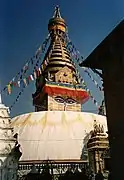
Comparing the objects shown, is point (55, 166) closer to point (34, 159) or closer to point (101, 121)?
point (34, 159)

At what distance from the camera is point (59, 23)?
29766mm

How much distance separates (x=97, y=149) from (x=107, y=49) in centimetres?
770

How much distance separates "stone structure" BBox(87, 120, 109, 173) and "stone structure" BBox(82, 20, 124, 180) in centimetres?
667

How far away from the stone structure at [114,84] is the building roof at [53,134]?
7.75 m

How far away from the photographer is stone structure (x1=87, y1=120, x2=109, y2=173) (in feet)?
47.4

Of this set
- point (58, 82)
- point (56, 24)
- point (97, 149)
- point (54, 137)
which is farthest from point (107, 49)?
point (56, 24)

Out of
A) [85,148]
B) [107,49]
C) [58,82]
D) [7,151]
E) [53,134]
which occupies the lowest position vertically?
[7,151]

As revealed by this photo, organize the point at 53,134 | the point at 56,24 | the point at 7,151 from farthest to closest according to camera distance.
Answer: the point at 56,24
the point at 53,134
the point at 7,151

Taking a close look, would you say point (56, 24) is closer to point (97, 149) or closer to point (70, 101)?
point (70, 101)

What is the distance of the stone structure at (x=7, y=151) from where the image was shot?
1160 cm

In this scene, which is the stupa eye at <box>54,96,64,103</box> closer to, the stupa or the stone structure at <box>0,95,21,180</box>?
the stupa

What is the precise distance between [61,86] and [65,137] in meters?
10.2

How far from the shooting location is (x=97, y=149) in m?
14.8

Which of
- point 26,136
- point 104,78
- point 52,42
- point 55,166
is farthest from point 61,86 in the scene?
point 104,78
